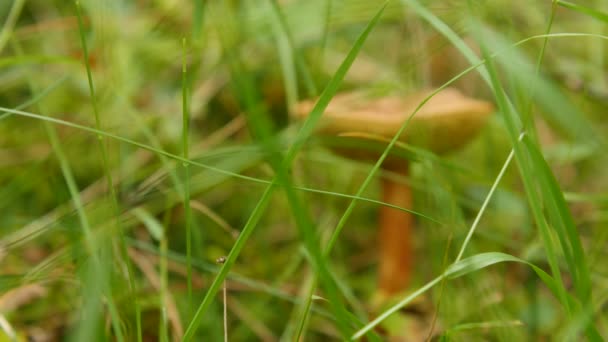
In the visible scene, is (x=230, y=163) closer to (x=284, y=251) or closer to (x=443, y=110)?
(x=443, y=110)

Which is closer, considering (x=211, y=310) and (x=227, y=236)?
(x=211, y=310)

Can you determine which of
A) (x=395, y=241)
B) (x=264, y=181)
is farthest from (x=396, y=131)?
(x=264, y=181)

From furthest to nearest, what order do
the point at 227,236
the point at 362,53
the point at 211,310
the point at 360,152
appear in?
1. the point at 362,53
2. the point at 227,236
3. the point at 360,152
4. the point at 211,310

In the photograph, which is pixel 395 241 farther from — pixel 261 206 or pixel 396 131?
pixel 261 206

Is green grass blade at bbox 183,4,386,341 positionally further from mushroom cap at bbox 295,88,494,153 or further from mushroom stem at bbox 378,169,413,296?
mushroom stem at bbox 378,169,413,296

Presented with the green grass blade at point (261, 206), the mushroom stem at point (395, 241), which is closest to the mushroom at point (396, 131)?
the mushroom stem at point (395, 241)

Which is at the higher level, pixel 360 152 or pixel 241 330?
pixel 360 152

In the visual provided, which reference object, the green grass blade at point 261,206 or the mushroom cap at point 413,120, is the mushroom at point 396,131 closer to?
the mushroom cap at point 413,120

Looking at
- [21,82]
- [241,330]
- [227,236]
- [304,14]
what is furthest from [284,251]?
[21,82]
